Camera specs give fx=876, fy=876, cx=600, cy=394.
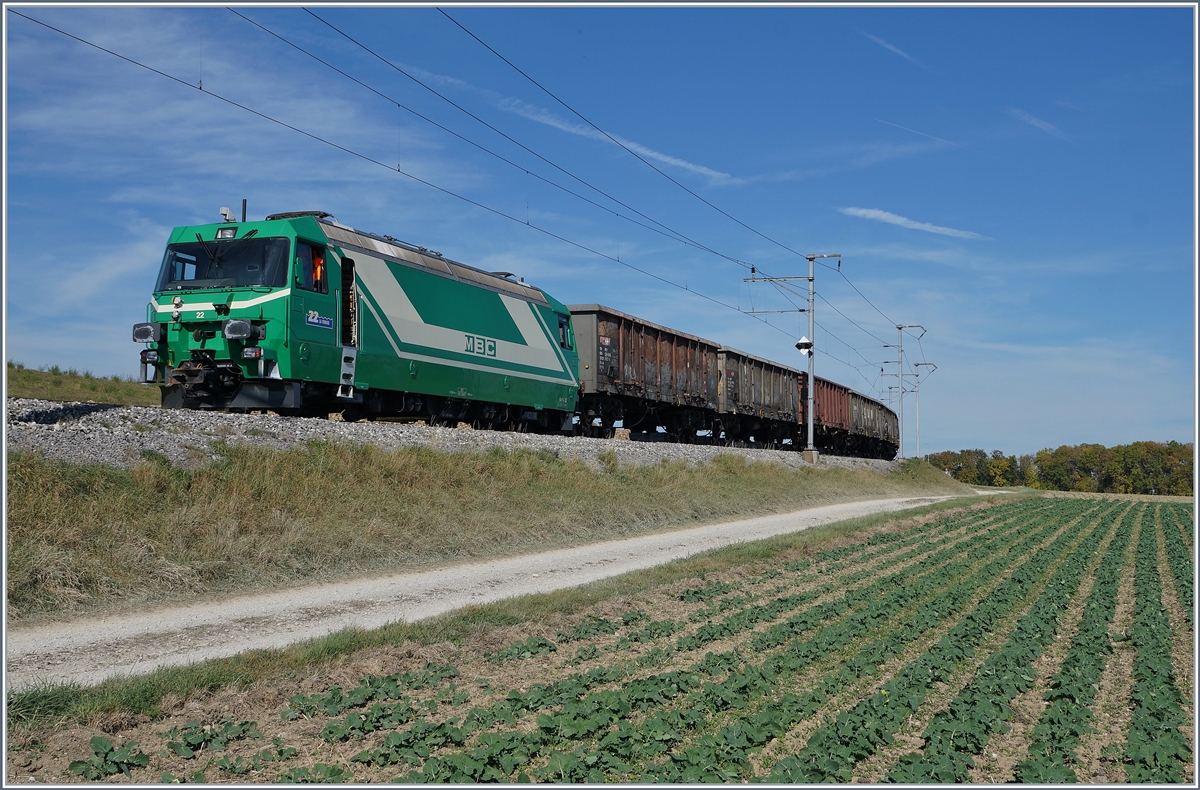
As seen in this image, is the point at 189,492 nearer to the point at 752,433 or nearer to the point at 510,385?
the point at 510,385

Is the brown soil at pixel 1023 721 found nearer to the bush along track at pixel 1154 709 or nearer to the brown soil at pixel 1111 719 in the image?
the brown soil at pixel 1111 719

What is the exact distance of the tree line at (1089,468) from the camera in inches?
3501

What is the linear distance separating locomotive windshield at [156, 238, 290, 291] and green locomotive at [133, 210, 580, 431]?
21 millimetres

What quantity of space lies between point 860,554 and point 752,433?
25.3 meters

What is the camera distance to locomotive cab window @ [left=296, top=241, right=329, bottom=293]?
15.4m

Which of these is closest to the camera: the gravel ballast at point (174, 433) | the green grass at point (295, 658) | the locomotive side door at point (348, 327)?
the green grass at point (295, 658)

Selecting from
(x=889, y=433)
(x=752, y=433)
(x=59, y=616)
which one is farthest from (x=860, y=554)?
(x=889, y=433)

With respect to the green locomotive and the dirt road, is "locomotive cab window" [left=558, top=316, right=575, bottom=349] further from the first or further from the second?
the dirt road

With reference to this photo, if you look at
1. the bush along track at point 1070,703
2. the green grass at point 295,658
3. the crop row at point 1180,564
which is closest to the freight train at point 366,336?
the green grass at point 295,658

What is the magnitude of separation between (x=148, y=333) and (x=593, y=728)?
13.2 m

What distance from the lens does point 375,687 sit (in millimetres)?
6305

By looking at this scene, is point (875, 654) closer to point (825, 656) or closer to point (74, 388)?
point (825, 656)

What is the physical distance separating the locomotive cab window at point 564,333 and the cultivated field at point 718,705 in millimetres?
13819

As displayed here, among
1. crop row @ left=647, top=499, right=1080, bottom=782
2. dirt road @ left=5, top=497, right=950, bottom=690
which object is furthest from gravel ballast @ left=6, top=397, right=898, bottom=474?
crop row @ left=647, top=499, right=1080, bottom=782
